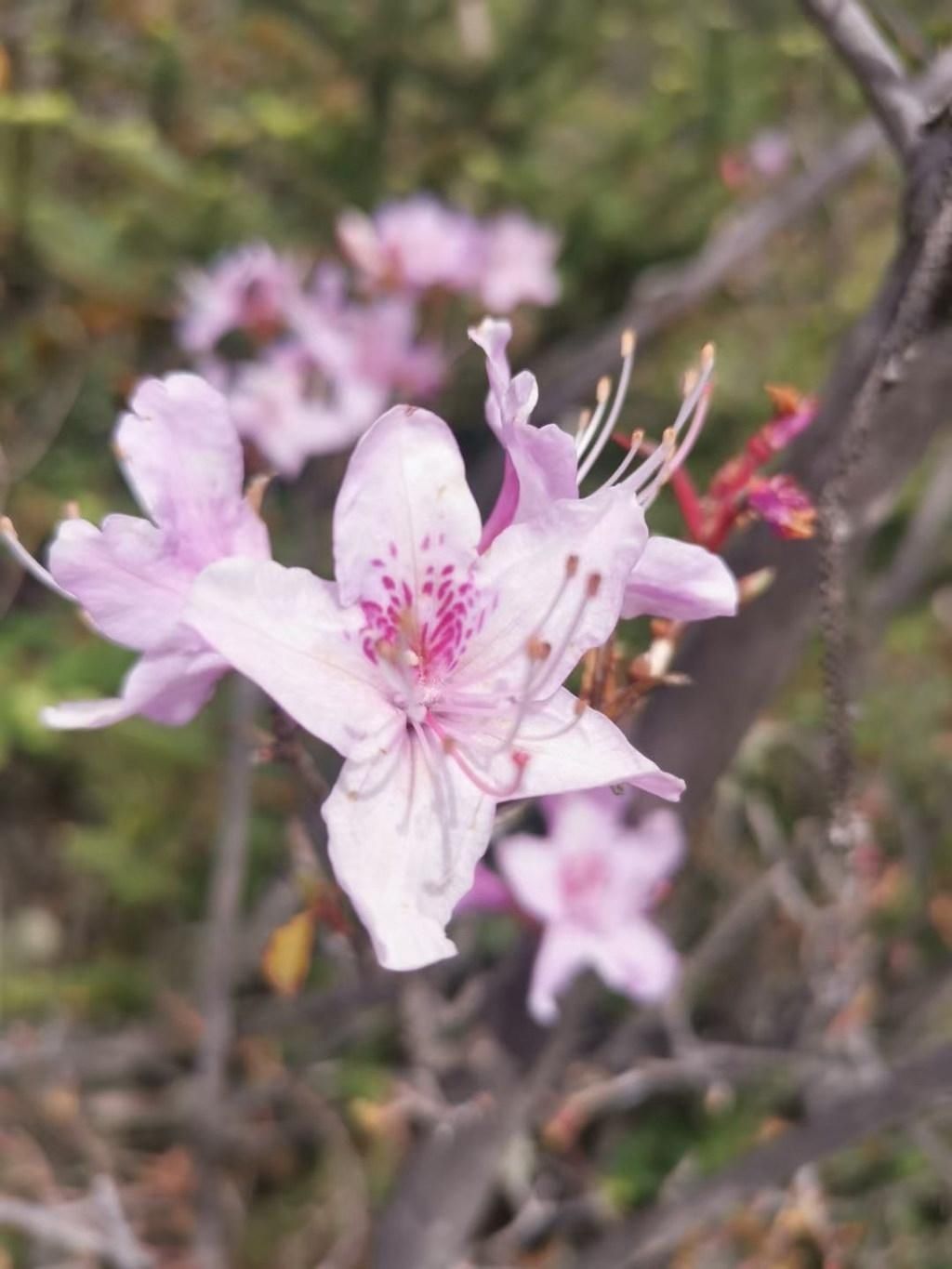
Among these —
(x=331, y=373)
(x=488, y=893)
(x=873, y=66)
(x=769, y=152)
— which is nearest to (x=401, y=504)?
(x=873, y=66)

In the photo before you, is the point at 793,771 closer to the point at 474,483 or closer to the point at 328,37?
the point at 474,483

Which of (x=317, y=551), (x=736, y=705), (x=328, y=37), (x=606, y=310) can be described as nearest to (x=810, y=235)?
(x=606, y=310)

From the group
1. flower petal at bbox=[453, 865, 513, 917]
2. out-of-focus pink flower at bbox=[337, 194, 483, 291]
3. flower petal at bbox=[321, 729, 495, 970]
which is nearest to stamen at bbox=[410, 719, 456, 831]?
flower petal at bbox=[321, 729, 495, 970]

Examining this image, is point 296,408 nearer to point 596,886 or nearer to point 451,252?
point 451,252

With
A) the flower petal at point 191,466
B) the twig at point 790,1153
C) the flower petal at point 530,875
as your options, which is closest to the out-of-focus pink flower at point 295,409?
the flower petal at point 530,875

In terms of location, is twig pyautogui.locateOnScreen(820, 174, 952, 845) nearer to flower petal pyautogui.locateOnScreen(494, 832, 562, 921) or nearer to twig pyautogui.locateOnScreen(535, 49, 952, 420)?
flower petal pyautogui.locateOnScreen(494, 832, 562, 921)

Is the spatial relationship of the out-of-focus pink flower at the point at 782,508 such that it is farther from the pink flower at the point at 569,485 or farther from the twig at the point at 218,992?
the twig at the point at 218,992
